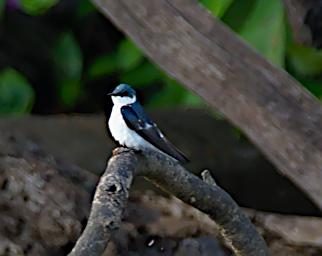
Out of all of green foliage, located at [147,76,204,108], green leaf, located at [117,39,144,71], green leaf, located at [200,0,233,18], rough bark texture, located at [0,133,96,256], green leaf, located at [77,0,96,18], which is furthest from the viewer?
green leaf, located at [77,0,96,18]

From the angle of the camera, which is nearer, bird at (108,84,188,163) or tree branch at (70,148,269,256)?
tree branch at (70,148,269,256)

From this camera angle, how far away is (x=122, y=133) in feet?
3.80

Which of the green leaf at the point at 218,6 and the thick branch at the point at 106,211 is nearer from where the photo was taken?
the thick branch at the point at 106,211

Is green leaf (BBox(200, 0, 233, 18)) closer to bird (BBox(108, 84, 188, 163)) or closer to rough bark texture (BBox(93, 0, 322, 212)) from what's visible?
rough bark texture (BBox(93, 0, 322, 212))

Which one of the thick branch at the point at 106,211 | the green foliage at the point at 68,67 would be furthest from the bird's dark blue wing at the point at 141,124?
the green foliage at the point at 68,67

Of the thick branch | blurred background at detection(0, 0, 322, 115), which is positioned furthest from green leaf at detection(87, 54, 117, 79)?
the thick branch

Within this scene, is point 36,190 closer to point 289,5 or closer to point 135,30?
point 135,30

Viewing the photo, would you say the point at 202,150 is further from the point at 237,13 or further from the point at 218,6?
the point at 218,6

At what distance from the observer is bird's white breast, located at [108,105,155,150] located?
1146 millimetres

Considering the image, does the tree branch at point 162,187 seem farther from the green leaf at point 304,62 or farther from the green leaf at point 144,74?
Answer: the green leaf at point 144,74

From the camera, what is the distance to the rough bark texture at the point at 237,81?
1.41 meters

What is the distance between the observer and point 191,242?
143cm

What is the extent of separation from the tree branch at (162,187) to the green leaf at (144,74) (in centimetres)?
143

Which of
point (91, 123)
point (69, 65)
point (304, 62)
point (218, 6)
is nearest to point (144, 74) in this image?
point (91, 123)
